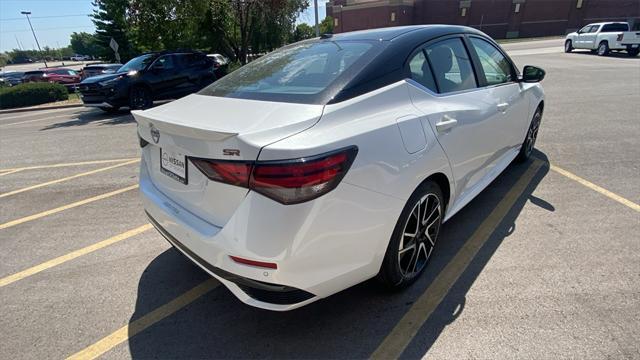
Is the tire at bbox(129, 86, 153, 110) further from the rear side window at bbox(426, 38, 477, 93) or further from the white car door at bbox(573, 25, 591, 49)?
the white car door at bbox(573, 25, 591, 49)

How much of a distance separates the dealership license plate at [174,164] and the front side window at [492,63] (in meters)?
2.73

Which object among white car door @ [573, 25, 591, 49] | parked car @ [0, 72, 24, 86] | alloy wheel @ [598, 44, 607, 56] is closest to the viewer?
alloy wheel @ [598, 44, 607, 56]

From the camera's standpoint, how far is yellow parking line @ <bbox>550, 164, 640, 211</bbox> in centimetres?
374

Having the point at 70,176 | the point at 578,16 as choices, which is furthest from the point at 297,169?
the point at 578,16

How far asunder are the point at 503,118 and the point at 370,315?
231 cm

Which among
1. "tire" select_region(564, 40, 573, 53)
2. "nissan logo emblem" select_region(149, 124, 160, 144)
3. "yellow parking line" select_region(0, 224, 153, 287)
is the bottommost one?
"tire" select_region(564, 40, 573, 53)

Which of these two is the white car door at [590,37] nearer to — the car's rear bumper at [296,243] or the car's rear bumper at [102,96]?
the car's rear bumper at [102,96]

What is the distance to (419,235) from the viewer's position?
2605mm

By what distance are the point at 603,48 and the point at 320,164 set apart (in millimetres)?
26267

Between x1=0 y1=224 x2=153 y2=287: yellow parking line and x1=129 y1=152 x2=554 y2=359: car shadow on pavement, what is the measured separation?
2.59 feet

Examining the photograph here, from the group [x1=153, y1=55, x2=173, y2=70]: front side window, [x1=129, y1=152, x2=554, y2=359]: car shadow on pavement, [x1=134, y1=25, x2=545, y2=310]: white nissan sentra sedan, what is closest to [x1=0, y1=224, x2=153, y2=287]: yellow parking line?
[x1=129, y1=152, x2=554, y2=359]: car shadow on pavement

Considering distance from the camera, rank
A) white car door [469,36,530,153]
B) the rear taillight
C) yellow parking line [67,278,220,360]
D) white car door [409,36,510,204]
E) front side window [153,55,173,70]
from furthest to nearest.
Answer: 1. front side window [153,55,173,70]
2. white car door [469,36,530,153]
3. white car door [409,36,510,204]
4. yellow parking line [67,278,220,360]
5. the rear taillight

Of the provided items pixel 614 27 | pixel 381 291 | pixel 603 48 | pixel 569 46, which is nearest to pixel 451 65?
pixel 381 291

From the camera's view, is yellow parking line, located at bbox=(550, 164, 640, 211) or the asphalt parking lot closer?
the asphalt parking lot
